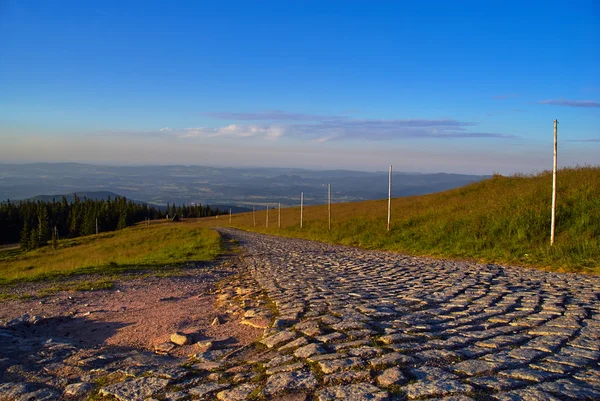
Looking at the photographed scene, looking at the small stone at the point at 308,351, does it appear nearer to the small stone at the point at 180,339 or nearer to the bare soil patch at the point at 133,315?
the bare soil patch at the point at 133,315

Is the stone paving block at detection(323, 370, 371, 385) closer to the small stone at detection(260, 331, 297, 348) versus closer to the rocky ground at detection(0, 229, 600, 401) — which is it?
the rocky ground at detection(0, 229, 600, 401)

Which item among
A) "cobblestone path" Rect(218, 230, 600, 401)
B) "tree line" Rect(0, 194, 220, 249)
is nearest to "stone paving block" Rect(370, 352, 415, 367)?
"cobblestone path" Rect(218, 230, 600, 401)

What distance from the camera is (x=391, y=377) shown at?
11.4 ft

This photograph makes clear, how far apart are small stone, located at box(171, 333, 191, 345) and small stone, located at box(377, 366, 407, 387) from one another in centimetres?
251

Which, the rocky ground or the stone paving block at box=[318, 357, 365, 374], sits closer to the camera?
the rocky ground

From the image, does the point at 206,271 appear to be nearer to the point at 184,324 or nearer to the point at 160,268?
the point at 160,268

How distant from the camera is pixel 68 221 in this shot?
87500 millimetres

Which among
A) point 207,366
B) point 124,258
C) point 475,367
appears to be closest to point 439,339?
point 475,367

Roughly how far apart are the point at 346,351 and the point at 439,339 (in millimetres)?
993

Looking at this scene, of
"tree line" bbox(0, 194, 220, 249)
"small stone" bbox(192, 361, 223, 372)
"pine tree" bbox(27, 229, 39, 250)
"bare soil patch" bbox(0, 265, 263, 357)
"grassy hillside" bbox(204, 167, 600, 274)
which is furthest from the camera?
"tree line" bbox(0, 194, 220, 249)

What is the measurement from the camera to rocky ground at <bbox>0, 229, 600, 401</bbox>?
3.38m

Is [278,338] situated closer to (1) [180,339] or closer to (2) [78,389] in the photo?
(1) [180,339]

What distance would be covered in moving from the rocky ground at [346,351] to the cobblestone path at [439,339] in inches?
0.6

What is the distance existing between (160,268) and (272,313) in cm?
693
